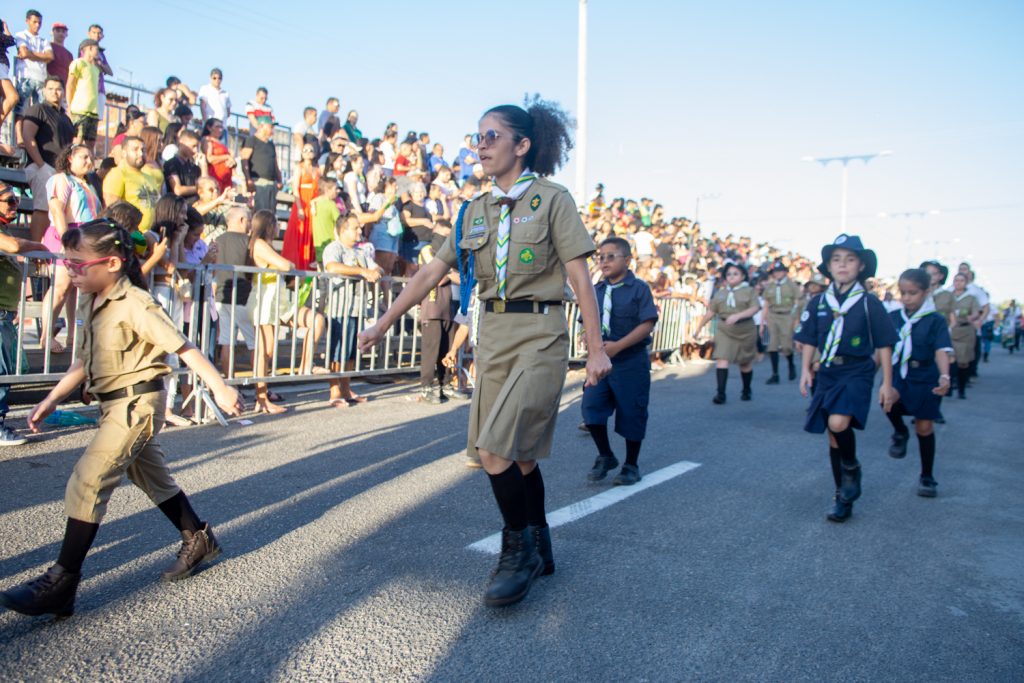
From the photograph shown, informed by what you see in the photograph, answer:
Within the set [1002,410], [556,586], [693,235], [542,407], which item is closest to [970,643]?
[556,586]

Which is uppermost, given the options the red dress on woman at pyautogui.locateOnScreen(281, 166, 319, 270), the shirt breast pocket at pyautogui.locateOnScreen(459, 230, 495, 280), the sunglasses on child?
the red dress on woman at pyautogui.locateOnScreen(281, 166, 319, 270)

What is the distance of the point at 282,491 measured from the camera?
539 cm

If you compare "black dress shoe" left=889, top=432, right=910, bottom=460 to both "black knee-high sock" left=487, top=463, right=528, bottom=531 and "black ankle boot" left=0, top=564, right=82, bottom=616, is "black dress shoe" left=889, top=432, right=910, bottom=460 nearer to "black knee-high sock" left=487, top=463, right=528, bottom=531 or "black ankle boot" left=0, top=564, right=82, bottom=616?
"black knee-high sock" left=487, top=463, right=528, bottom=531

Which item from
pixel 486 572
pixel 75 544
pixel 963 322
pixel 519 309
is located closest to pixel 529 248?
pixel 519 309

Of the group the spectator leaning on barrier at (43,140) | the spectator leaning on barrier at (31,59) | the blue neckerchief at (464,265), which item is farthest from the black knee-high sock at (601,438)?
the spectator leaning on barrier at (31,59)

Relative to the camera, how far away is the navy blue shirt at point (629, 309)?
6.42 m

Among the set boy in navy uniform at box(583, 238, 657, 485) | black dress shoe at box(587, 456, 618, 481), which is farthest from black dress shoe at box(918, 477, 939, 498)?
black dress shoe at box(587, 456, 618, 481)

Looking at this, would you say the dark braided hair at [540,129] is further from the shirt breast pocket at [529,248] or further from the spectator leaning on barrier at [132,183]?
the spectator leaning on barrier at [132,183]

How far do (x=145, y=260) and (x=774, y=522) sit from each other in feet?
17.8

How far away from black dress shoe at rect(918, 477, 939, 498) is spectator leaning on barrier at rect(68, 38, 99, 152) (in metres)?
10.2

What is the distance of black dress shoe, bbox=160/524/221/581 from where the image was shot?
3.79 metres

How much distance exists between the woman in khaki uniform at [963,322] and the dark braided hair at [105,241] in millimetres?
13515

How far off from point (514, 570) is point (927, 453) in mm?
4170

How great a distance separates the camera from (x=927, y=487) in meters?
6.23
